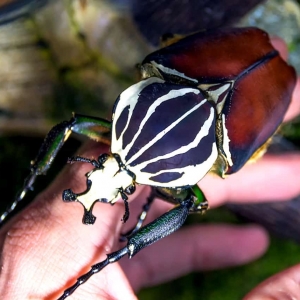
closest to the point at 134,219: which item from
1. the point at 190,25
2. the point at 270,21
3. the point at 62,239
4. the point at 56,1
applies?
→ the point at 62,239

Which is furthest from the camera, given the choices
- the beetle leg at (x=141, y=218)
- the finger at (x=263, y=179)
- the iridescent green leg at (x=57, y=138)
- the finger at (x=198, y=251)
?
the finger at (x=198, y=251)

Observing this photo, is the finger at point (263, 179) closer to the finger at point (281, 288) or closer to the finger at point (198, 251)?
the finger at point (198, 251)

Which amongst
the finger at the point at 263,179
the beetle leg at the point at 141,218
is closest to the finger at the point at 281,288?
the beetle leg at the point at 141,218

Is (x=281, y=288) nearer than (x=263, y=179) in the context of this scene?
Yes

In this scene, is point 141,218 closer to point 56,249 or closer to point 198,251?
point 56,249

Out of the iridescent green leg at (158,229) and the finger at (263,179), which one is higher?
the iridescent green leg at (158,229)

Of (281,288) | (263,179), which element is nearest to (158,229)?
(281,288)
